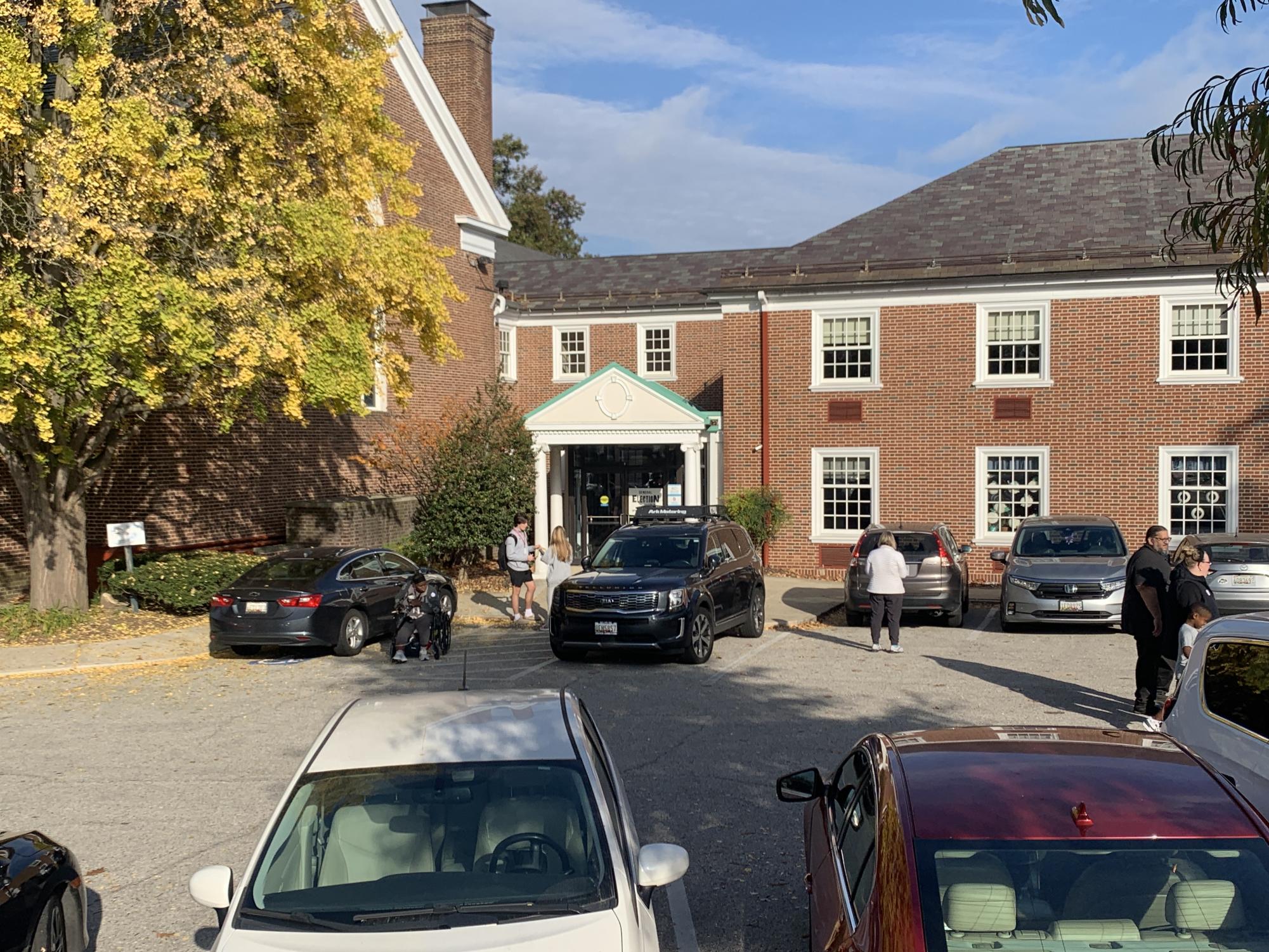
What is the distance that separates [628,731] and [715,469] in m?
16.4

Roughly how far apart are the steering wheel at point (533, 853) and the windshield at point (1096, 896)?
4.50 ft

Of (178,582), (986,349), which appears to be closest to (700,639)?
(178,582)

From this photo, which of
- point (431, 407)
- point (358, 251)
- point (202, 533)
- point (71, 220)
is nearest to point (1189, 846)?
point (71, 220)

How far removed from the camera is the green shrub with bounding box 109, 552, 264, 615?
19750mm

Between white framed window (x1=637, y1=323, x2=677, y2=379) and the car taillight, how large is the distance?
16963 millimetres

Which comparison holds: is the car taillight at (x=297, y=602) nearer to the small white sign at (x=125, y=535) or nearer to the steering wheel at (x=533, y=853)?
the small white sign at (x=125, y=535)

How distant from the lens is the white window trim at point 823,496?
85.8 ft

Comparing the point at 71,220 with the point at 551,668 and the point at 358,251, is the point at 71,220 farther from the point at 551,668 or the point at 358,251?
the point at 551,668

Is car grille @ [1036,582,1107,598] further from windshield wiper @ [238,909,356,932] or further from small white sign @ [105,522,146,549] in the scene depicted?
windshield wiper @ [238,909,356,932]

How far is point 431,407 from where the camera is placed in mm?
30062

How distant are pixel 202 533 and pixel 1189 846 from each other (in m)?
22.4

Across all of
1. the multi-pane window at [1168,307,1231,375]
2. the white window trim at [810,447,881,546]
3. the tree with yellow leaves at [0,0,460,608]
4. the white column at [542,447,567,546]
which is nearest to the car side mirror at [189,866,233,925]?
the tree with yellow leaves at [0,0,460,608]

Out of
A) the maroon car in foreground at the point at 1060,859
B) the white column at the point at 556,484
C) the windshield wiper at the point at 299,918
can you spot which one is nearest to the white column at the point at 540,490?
the white column at the point at 556,484

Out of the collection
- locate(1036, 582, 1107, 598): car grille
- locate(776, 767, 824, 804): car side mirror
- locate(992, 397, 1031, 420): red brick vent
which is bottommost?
locate(1036, 582, 1107, 598): car grille
